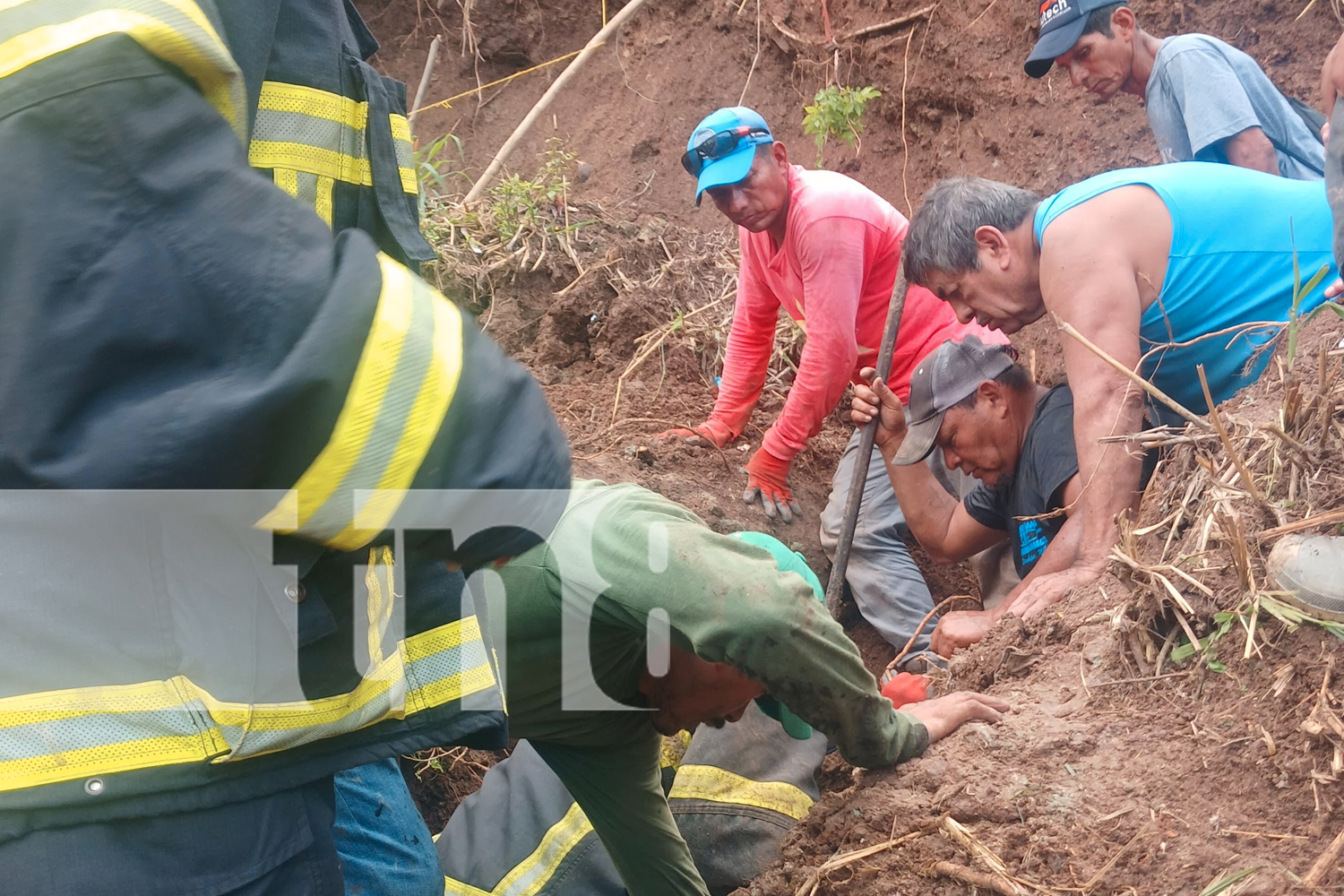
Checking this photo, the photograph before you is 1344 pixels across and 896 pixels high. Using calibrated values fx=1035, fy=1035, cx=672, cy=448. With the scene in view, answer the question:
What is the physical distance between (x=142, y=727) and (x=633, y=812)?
3.81 ft

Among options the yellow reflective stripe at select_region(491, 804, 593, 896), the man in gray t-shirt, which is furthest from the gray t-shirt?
the yellow reflective stripe at select_region(491, 804, 593, 896)

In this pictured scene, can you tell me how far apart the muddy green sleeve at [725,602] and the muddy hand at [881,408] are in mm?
2046

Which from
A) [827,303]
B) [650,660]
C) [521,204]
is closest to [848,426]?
[827,303]

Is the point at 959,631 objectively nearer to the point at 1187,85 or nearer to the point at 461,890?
the point at 461,890

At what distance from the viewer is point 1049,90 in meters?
5.38

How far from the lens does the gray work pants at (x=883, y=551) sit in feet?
12.7

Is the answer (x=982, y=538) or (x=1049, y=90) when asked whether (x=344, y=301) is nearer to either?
(x=982, y=538)

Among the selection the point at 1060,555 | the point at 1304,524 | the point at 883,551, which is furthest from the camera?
the point at 883,551

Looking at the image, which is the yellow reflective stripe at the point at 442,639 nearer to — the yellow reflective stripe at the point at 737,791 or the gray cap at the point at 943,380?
the yellow reflective stripe at the point at 737,791

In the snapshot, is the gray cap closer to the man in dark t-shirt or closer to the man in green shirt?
the man in dark t-shirt

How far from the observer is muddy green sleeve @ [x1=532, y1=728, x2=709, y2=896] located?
2.08m

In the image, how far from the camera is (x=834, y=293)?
364 centimetres

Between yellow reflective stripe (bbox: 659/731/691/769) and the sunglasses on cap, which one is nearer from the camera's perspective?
yellow reflective stripe (bbox: 659/731/691/769)

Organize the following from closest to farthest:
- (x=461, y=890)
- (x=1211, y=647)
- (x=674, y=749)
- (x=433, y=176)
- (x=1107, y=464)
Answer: (x=1211, y=647) < (x=461, y=890) < (x=1107, y=464) < (x=674, y=749) < (x=433, y=176)
